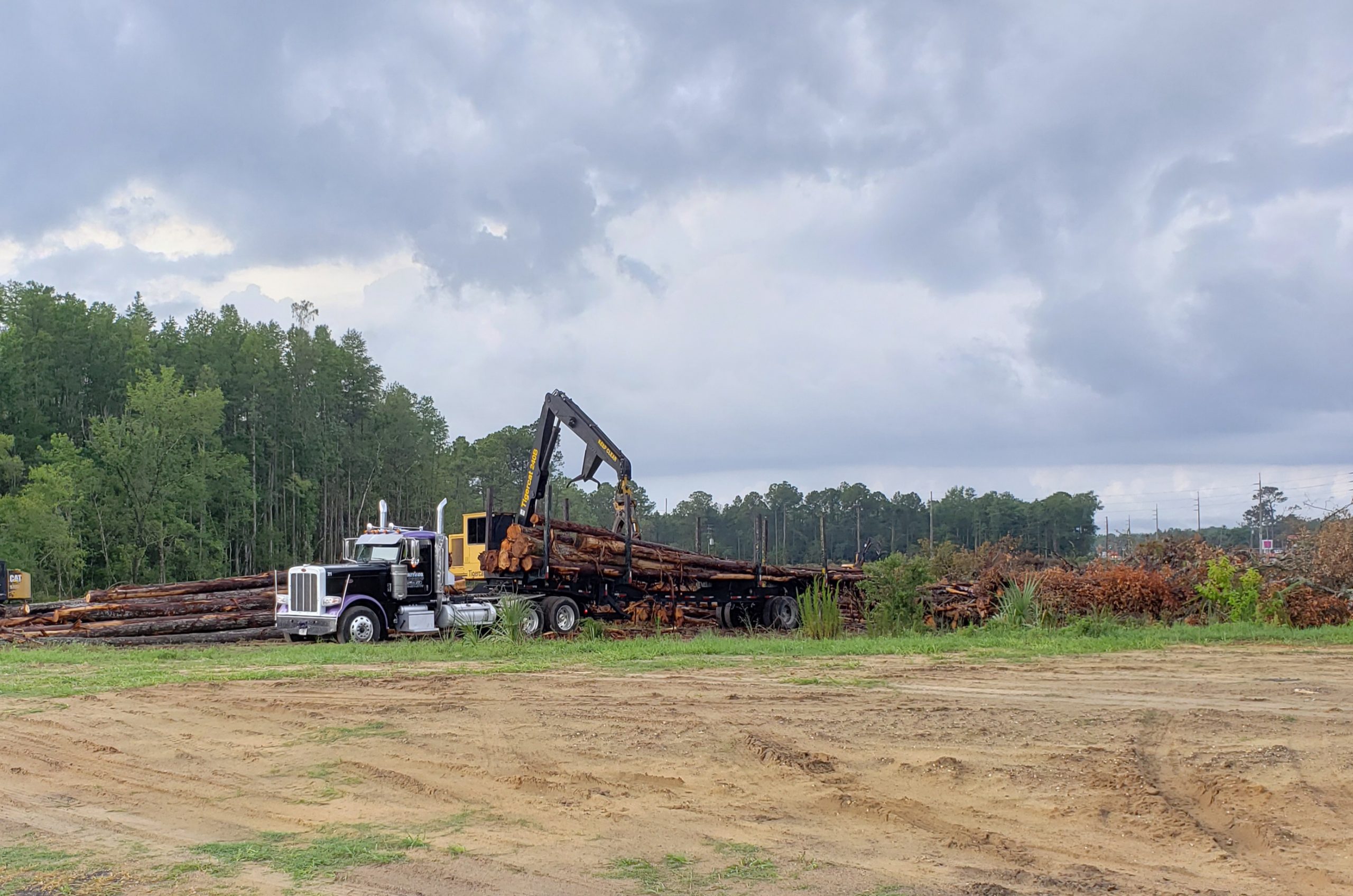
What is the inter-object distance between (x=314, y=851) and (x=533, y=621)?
16756 millimetres

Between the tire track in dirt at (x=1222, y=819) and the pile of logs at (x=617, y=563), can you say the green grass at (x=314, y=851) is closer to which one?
the tire track in dirt at (x=1222, y=819)

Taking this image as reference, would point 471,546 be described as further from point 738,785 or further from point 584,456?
point 738,785

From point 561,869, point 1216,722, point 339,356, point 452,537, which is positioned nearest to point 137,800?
point 561,869

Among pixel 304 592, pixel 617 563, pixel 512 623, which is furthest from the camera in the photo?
pixel 617 563

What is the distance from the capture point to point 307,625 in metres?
22.9

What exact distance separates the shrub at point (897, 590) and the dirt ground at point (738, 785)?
8466 mm

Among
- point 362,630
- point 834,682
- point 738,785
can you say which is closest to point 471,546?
point 362,630

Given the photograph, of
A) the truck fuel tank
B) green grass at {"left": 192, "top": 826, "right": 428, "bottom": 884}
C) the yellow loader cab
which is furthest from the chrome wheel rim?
green grass at {"left": 192, "top": 826, "right": 428, "bottom": 884}

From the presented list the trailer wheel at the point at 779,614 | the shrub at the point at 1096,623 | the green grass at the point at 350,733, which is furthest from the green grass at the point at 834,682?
the trailer wheel at the point at 779,614

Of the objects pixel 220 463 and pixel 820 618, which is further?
pixel 220 463

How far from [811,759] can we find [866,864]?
2302 millimetres

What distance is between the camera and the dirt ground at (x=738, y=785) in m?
5.96

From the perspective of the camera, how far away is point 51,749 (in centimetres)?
998

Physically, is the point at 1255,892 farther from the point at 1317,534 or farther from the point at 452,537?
the point at 452,537
